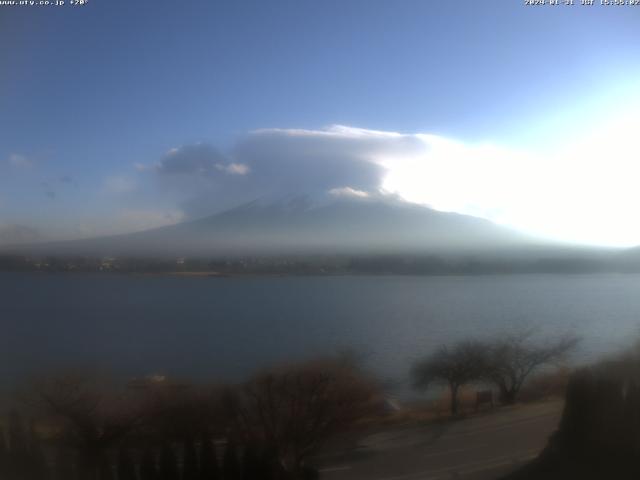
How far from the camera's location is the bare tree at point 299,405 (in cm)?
244

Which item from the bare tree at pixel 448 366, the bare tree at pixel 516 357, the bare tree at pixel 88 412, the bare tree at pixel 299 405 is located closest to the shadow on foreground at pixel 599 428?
the bare tree at pixel 516 357

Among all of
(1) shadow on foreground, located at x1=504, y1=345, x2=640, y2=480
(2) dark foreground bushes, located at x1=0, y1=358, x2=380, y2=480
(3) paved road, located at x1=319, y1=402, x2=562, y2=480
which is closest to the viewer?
(2) dark foreground bushes, located at x1=0, y1=358, x2=380, y2=480

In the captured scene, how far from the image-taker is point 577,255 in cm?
301

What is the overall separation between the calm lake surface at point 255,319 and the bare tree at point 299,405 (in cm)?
9

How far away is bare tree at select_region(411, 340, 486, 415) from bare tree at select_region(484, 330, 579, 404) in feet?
0.34

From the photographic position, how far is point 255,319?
2.58 meters

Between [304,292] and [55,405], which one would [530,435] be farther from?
[55,405]

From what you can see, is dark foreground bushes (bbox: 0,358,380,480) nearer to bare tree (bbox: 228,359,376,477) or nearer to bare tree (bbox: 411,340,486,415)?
bare tree (bbox: 228,359,376,477)

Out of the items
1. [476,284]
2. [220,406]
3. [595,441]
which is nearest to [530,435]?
[595,441]

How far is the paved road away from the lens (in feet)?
8.34

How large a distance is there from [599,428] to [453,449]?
35.2 inches

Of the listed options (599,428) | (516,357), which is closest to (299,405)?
(516,357)

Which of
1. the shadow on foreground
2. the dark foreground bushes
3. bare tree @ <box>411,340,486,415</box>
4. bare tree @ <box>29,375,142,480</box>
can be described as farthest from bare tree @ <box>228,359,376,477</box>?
the shadow on foreground

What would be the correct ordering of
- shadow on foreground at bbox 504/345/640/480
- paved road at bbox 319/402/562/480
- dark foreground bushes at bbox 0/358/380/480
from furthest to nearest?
shadow on foreground at bbox 504/345/640/480, paved road at bbox 319/402/562/480, dark foreground bushes at bbox 0/358/380/480
